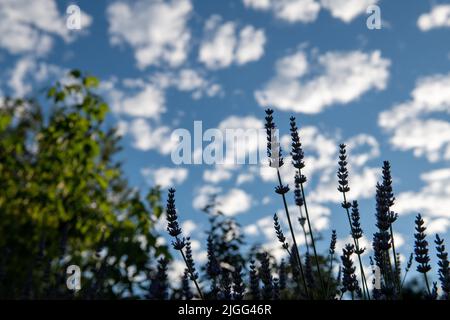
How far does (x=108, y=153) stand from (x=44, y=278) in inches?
92.4

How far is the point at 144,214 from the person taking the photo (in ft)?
15.9

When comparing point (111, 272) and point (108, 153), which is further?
point (108, 153)

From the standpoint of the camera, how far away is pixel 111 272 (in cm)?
449

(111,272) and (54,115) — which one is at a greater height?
(54,115)

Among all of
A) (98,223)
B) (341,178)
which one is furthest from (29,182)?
(341,178)
